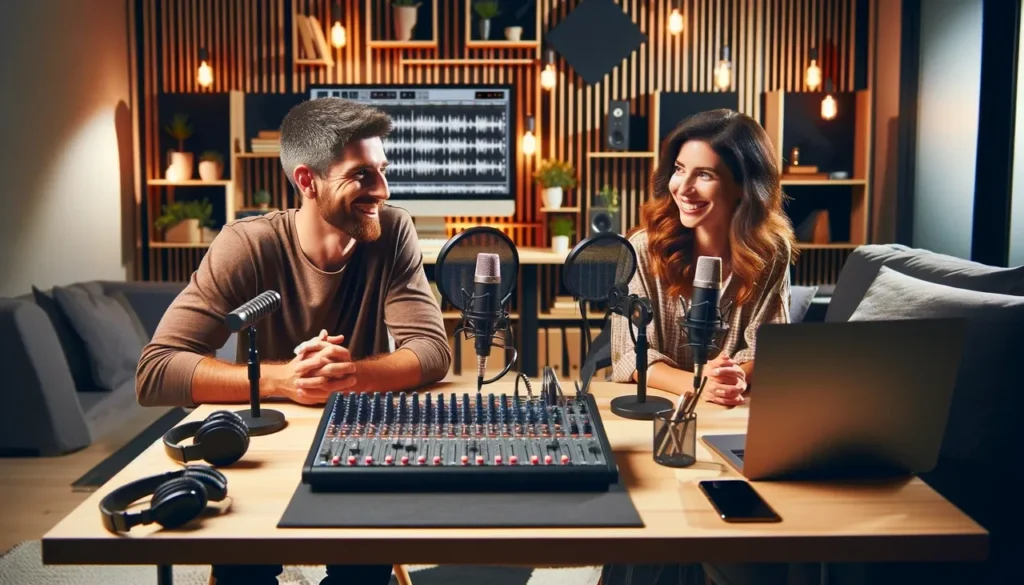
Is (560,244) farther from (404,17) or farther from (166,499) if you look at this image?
(166,499)

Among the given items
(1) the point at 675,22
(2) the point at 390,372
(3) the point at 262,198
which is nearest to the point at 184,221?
(3) the point at 262,198

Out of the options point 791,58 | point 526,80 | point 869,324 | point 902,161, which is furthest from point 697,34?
point 869,324

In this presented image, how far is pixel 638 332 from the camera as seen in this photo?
1.55 metres

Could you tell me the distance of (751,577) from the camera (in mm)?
1652

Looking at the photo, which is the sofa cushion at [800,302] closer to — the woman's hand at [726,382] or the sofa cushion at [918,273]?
the sofa cushion at [918,273]

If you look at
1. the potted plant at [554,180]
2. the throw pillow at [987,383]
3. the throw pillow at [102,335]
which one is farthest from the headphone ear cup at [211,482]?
the potted plant at [554,180]

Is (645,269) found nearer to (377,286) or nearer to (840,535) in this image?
(377,286)

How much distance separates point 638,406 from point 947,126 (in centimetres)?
359

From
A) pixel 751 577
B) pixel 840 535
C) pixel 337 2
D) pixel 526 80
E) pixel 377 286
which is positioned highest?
pixel 337 2

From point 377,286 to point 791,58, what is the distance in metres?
4.30

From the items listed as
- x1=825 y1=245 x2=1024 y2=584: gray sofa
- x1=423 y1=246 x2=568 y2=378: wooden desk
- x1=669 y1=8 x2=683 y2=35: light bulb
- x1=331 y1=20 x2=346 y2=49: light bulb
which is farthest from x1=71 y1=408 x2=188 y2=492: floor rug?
x1=669 y1=8 x2=683 y2=35: light bulb

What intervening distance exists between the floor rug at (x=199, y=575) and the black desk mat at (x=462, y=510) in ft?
4.90

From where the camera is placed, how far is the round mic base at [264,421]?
4.71 feet

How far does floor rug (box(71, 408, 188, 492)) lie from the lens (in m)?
3.18
